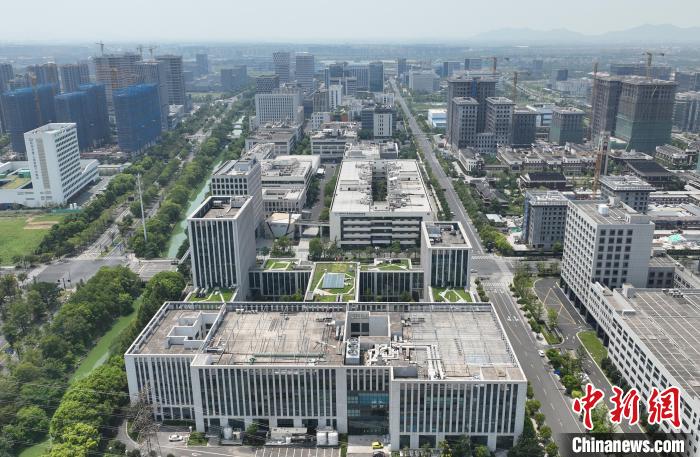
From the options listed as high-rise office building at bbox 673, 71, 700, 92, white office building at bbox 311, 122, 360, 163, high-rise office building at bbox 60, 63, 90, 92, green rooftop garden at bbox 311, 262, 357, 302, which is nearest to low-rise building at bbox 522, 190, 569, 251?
green rooftop garden at bbox 311, 262, 357, 302

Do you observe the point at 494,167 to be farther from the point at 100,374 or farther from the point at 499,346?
the point at 100,374

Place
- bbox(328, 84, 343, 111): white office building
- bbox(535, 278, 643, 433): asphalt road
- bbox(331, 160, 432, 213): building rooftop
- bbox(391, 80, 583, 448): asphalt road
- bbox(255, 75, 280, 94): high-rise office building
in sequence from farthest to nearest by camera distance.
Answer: bbox(255, 75, 280, 94): high-rise office building
bbox(328, 84, 343, 111): white office building
bbox(331, 160, 432, 213): building rooftop
bbox(535, 278, 643, 433): asphalt road
bbox(391, 80, 583, 448): asphalt road

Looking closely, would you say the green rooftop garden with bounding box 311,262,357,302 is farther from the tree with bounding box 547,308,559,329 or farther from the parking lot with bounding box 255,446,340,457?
the tree with bounding box 547,308,559,329

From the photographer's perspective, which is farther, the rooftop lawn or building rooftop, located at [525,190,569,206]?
building rooftop, located at [525,190,569,206]

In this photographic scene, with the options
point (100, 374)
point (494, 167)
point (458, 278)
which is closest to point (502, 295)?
point (458, 278)

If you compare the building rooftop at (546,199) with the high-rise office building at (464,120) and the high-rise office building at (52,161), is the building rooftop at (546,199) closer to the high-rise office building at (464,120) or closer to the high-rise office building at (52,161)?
the high-rise office building at (464,120)
